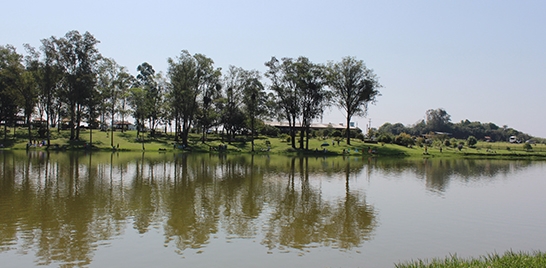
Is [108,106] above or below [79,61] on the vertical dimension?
below

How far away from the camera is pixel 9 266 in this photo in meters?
10.5

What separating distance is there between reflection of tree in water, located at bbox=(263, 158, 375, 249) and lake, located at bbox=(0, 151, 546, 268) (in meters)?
0.05

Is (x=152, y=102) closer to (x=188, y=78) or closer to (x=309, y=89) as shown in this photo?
(x=188, y=78)

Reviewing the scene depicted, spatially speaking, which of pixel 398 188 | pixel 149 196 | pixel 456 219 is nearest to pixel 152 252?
pixel 149 196

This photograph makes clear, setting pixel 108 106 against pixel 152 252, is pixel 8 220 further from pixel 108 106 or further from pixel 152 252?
pixel 108 106

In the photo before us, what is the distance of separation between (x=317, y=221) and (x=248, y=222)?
2.98m

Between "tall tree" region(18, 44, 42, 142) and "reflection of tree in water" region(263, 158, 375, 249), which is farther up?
"tall tree" region(18, 44, 42, 142)

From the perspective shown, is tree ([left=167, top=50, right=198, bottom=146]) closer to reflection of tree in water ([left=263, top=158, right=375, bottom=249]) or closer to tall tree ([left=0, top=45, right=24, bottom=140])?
tall tree ([left=0, top=45, right=24, bottom=140])

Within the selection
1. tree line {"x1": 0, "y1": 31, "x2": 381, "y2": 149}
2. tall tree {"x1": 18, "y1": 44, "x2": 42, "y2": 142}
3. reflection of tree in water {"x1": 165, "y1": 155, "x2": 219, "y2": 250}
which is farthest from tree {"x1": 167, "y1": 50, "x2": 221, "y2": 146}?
reflection of tree in water {"x1": 165, "y1": 155, "x2": 219, "y2": 250}

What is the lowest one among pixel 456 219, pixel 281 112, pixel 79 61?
pixel 456 219

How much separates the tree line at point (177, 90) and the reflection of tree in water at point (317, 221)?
48.1 m

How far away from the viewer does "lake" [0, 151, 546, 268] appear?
12.0 meters

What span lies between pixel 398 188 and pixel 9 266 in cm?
2399

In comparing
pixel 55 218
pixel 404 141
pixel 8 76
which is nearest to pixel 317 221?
pixel 55 218
